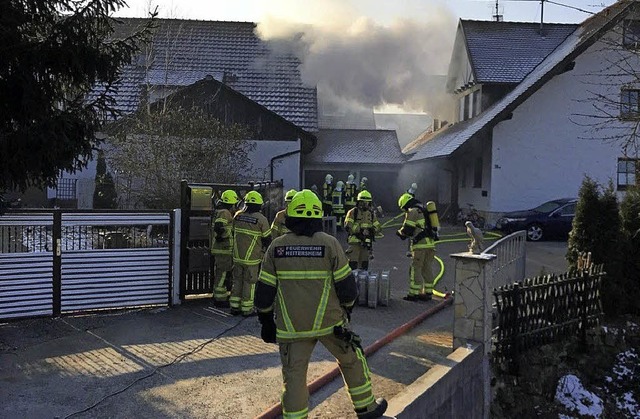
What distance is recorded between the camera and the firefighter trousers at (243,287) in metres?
7.34

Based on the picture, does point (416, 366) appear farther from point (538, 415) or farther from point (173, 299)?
point (173, 299)

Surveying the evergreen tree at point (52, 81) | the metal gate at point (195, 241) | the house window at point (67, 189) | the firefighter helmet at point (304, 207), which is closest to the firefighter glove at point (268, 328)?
the firefighter helmet at point (304, 207)

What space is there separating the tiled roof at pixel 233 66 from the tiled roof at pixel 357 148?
8.27 feet

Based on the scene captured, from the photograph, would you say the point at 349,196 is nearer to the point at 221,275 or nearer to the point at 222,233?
the point at 221,275

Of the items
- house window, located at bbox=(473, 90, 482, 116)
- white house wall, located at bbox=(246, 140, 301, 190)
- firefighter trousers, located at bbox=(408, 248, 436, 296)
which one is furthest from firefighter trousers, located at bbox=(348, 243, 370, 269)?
house window, located at bbox=(473, 90, 482, 116)

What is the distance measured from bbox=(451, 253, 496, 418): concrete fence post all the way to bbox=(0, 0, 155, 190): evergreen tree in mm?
4069

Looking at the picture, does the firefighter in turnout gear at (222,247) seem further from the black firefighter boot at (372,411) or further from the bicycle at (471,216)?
the bicycle at (471,216)

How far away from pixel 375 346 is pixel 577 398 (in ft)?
9.50

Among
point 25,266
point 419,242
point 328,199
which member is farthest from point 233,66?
point 25,266

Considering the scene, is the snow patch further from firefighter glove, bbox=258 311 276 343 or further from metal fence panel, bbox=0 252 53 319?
metal fence panel, bbox=0 252 53 319

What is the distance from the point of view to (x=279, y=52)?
84.2 ft

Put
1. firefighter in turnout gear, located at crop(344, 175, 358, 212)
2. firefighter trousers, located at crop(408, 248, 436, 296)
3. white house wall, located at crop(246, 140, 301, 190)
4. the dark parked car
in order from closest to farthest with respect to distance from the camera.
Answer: firefighter trousers, located at crop(408, 248, 436, 296), the dark parked car, firefighter in turnout gear, located at crop(344, 175, 358, 212), white house wall, located at crop(246, 140, 301, 190)

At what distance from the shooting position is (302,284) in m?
4.06

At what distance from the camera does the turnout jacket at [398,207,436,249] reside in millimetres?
8617
